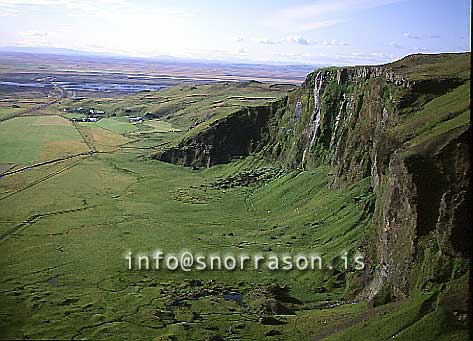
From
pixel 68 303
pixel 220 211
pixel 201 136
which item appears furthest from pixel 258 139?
pixel 68 303

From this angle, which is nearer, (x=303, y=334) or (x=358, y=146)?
(x=303, y=334)

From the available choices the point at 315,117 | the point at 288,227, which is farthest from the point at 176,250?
the point at 315,117

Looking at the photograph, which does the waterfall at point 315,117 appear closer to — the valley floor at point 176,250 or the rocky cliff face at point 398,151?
the rocky cliff face at point 398,151

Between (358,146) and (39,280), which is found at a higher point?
(358,146)

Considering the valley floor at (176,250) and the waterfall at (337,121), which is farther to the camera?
the waterfall at (337,121)

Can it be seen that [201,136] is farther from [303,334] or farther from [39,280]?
[303,334]

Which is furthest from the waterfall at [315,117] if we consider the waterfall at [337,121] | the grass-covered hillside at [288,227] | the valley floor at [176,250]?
the valley floor at [176,250]

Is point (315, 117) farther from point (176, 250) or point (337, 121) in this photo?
point (176, 250)

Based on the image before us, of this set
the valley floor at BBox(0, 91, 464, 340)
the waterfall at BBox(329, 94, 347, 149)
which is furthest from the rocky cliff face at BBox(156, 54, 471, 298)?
the valley floor at BBox(0, 91, 464, 340)
